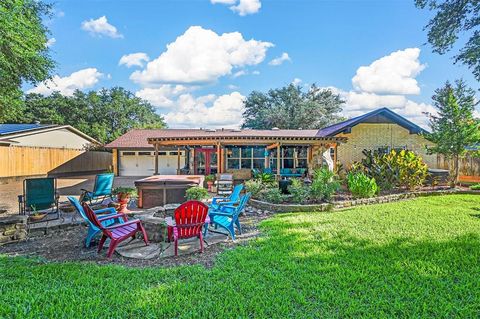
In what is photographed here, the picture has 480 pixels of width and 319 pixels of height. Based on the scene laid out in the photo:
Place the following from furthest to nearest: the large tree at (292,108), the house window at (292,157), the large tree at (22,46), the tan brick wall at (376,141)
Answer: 1. the large tree at (292,108)
2. the house window at (292,157)
3. the tan brick wall at (376,141)
4. the large tree at (22,46)

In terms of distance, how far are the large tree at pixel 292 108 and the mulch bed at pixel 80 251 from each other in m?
28.4

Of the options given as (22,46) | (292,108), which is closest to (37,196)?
(22,46)

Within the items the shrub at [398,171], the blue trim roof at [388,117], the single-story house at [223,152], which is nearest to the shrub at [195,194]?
the single-story house at [223,152]

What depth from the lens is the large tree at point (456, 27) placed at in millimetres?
7750

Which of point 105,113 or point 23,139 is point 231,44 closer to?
point 23,139

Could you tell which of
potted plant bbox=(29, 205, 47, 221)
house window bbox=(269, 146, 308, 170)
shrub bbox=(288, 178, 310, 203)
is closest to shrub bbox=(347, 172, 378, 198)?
shrub bbox=(288, 178, 310, 203)

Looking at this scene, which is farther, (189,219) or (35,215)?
(35,215)

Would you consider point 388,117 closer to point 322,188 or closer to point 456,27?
point 456,27

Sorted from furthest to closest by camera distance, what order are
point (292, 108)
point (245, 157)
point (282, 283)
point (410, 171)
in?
1. point (292, 108)
2. point (245, 157)
3. point (410, 171)
4. point (282, 283)

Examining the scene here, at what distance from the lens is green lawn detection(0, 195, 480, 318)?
9.84 ft

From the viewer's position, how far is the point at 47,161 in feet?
70.4

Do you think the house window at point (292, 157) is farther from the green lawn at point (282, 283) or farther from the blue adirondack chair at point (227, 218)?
the green lawn at point (282, 283)

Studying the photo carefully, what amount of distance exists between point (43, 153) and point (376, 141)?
24.0 m

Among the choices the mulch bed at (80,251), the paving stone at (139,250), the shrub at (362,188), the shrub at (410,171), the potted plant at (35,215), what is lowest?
the mulch bed at (80,251)
